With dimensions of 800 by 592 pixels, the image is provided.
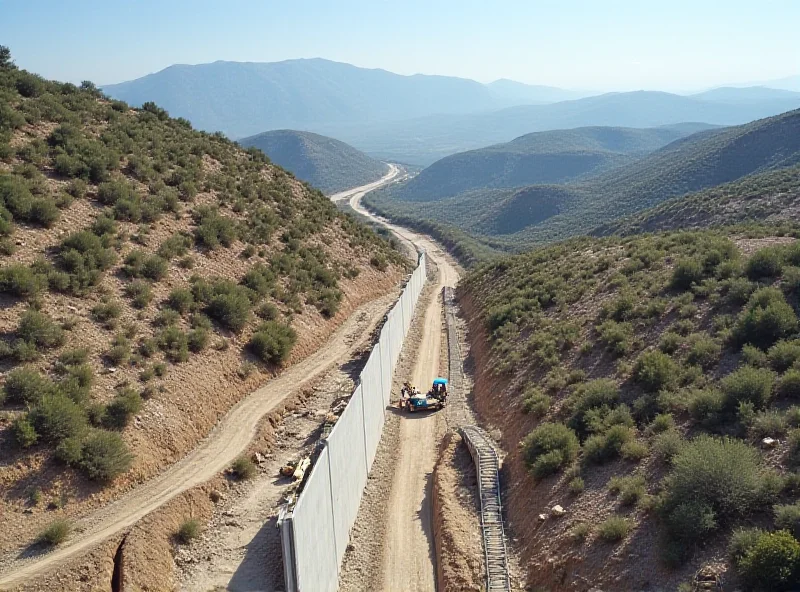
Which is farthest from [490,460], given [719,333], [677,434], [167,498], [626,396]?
[167,498]

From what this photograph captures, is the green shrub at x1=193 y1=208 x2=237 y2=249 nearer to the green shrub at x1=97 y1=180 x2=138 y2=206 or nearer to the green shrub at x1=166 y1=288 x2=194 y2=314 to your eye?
the green shrub at x1=97 y1=180 x2=138 y2=206

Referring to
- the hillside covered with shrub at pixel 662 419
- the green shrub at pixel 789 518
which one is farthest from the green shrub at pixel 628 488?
the green shrub at pixel 789 518

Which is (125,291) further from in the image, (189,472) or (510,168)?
(510,168)

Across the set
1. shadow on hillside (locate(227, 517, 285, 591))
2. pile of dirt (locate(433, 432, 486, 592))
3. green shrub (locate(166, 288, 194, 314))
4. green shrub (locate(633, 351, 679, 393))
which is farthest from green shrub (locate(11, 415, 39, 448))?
green shrub (locate(633, 351, 679, 393))

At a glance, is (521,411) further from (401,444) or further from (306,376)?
(306,376)

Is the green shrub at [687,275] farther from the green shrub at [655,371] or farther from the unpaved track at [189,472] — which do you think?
→ the unpaved track at [189,472]

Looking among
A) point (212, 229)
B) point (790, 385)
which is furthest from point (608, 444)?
point (212, 229)
